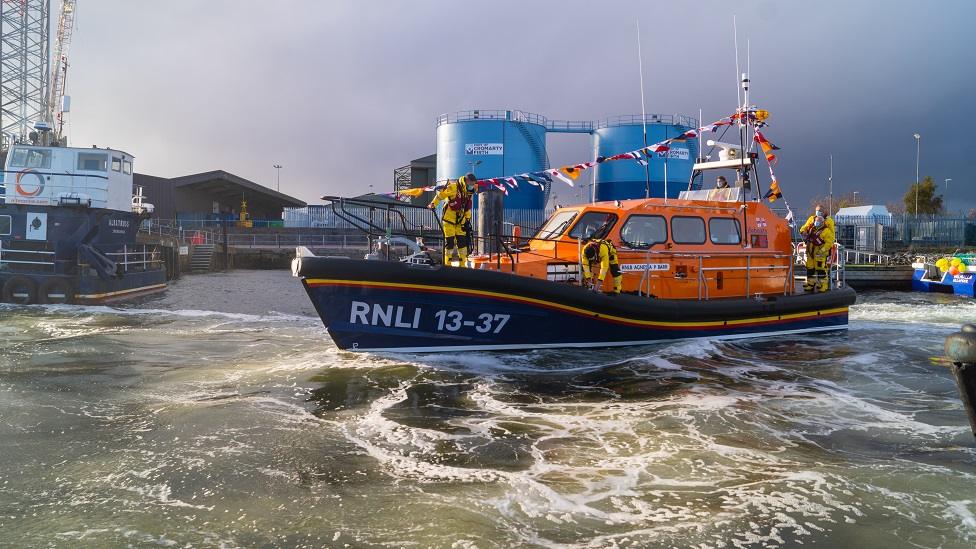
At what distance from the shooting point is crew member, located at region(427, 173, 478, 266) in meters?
7.82

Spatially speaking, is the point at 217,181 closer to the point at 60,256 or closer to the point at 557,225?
the point at 60,256

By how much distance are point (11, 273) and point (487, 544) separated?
50.1ft

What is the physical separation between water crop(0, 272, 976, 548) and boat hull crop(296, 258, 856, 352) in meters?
0.26

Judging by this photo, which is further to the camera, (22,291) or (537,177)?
(22,291)

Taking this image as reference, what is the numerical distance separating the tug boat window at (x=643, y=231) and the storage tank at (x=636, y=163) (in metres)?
24.1

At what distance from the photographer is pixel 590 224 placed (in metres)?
8.52

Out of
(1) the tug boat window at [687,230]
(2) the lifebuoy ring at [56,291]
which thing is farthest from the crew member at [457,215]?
(2) the lifebuoy ring at [56,291]

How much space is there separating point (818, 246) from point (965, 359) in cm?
772

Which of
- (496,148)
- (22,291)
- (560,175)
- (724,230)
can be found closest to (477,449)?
(560,175)

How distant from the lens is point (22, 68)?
41.0 m

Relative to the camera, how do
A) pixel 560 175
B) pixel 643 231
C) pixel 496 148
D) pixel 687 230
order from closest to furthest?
pixel 643 231 < pixel 687 230 < pixel 560 175 < pixel 496 148

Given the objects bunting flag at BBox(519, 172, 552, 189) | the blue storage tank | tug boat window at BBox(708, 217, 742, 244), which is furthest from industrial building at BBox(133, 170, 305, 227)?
tug boat window at BBox(708, 217, 742, 244)

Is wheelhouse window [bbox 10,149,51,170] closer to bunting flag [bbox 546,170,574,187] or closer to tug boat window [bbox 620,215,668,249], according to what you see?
bunting flag [bbox 546,170,574,187]

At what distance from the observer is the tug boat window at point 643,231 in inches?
330
